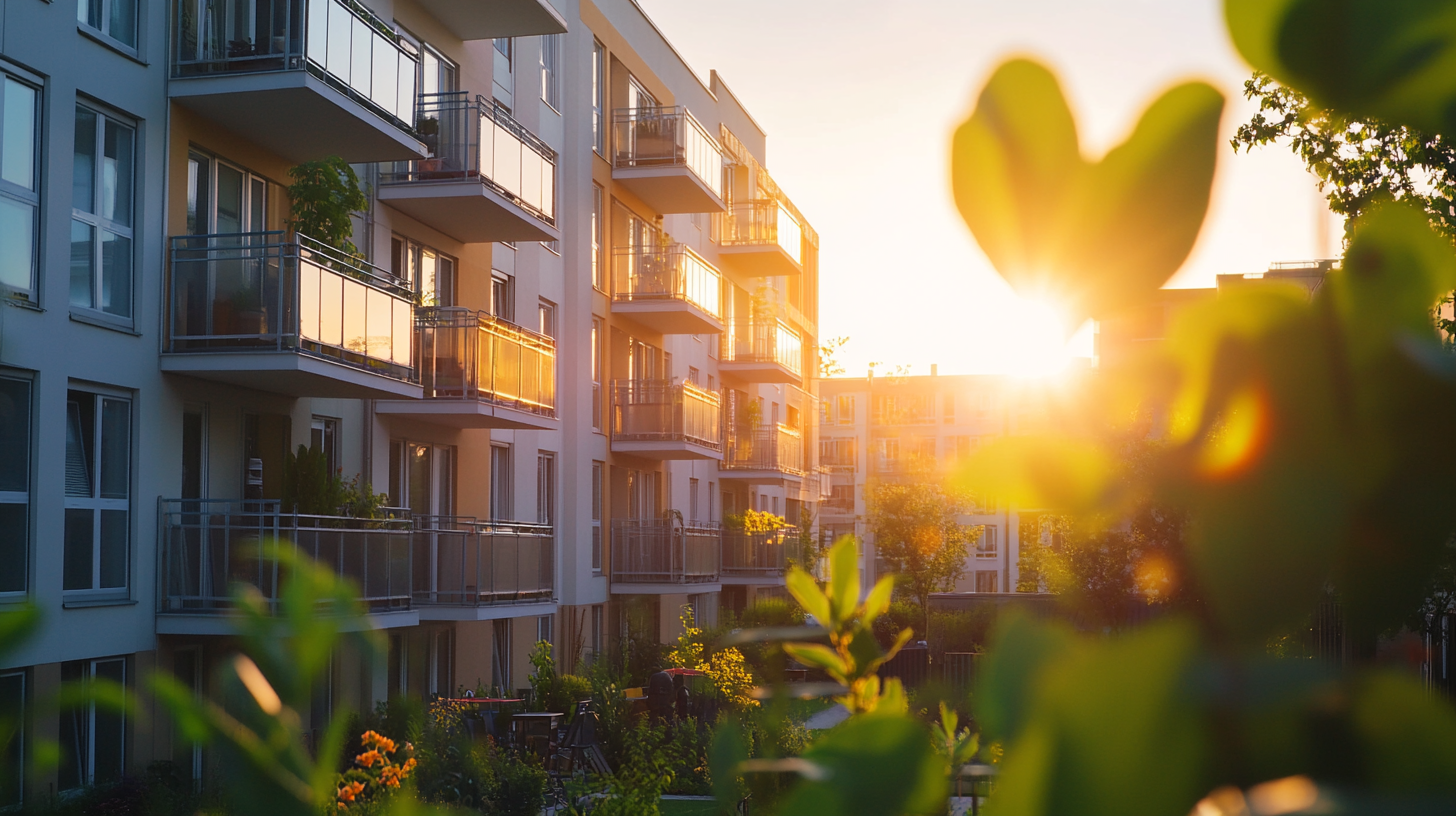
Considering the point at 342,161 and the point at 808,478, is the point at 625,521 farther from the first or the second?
the point at 808,478

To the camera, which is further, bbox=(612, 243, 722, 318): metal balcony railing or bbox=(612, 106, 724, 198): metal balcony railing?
bbox=(612, 106, 724, 198): metal balcony railing

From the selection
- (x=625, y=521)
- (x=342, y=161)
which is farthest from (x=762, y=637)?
(x=625, y=521)

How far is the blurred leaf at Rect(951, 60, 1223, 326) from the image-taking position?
0.49 metres

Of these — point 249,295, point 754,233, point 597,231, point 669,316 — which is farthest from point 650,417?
point 249,295

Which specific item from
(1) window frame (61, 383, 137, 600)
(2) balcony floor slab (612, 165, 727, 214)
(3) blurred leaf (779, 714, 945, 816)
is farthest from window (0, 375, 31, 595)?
(2) balcony floor slab (612, 165, 727, 214)

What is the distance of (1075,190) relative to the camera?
522 millimetres

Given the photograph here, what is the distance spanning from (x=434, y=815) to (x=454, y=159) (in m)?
19.2

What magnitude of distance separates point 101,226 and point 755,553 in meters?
22.5

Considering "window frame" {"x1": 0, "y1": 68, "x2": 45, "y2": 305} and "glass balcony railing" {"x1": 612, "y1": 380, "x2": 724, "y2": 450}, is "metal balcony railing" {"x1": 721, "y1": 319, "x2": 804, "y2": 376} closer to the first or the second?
"glass balcony railing" {"x1": 612, "y1": 380, "x2": 724, "y2": 450}

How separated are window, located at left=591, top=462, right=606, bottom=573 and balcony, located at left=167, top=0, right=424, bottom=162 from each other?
12.1m

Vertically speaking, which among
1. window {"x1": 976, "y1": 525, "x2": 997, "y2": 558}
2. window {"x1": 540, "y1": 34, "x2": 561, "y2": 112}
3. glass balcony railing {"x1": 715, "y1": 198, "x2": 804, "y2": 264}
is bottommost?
window {"x1": 976, "y1": 525, "x2": 997, "y2": 558}

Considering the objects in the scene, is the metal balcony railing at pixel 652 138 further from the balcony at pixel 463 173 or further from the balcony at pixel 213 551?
the balcony at pixel 213 551

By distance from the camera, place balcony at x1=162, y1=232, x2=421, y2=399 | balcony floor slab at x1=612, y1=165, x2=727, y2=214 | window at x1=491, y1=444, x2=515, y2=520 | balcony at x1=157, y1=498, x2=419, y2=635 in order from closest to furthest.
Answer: balcony at x1=157, y1=498, x2=419, y2=635 < balcony at x1=162, y1=232, x2=421, y2=399 < window at x1=491, y1=444, x2=515, y2=520 < balcony floor slab at x1=612, y1=165, x2=727, y2=214

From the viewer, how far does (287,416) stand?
16141 mm
